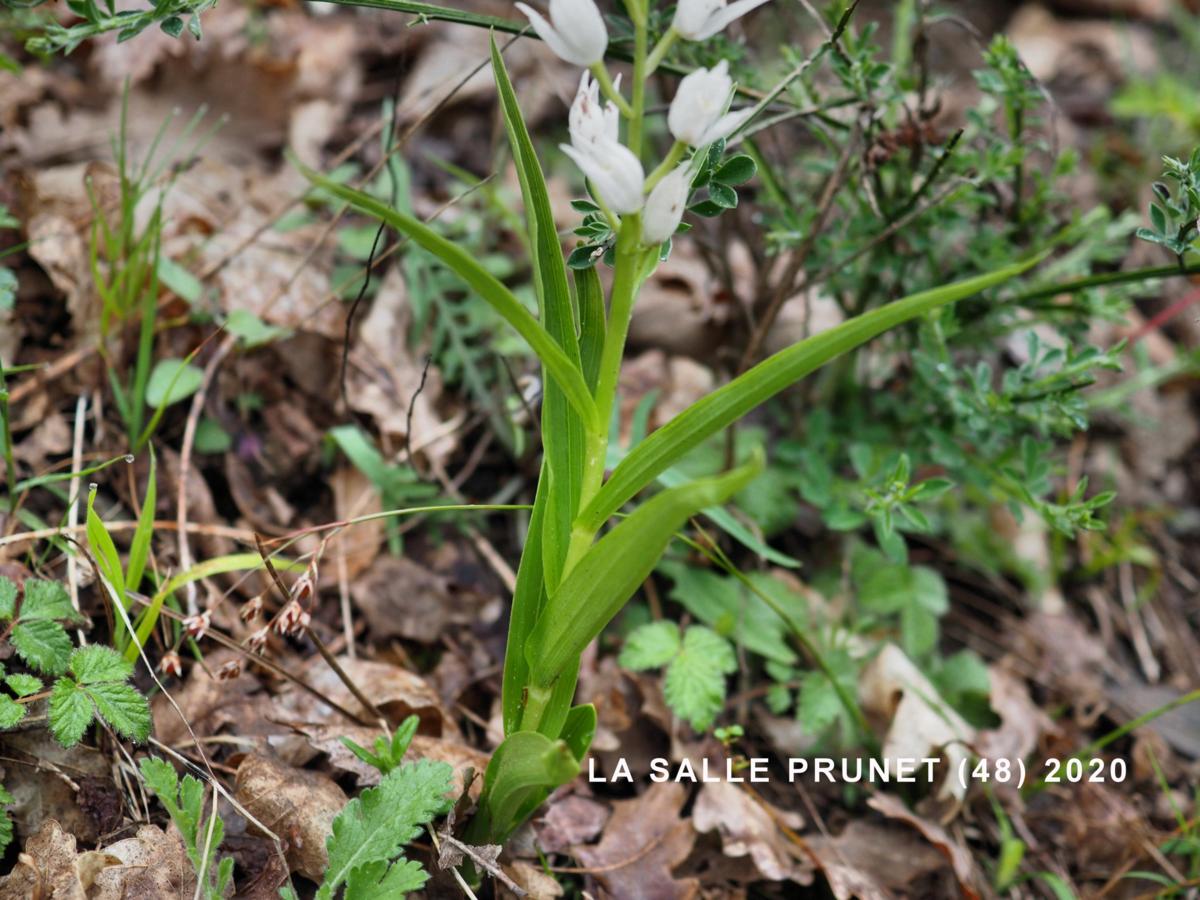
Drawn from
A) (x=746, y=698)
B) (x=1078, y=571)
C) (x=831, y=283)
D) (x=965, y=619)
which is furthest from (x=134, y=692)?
(x=1078, y=571)

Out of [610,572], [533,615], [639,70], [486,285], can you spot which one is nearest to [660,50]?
[639,70]

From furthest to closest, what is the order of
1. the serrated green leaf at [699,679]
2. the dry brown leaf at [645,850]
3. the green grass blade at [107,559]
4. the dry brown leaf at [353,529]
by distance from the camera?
the dry brown leaf at [353,529], the serrated green leaf at [699,679], the dry brown leaf at [645,850], the green grass blade at [107,559]

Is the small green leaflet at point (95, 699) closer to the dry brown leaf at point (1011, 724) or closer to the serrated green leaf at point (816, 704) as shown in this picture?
the serrated green leaf at point (816, 704)

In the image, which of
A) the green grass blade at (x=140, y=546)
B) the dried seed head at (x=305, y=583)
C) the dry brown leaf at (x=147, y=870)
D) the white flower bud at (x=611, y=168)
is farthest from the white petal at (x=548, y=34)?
the dry brown leaf at (x=147, y=870)

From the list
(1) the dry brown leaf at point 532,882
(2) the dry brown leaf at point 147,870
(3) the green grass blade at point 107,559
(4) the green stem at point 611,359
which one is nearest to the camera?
(4) the green stem at point 611,359

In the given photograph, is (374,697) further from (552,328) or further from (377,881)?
(552,328)

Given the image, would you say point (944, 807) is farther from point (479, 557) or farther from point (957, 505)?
point (479, 557)
